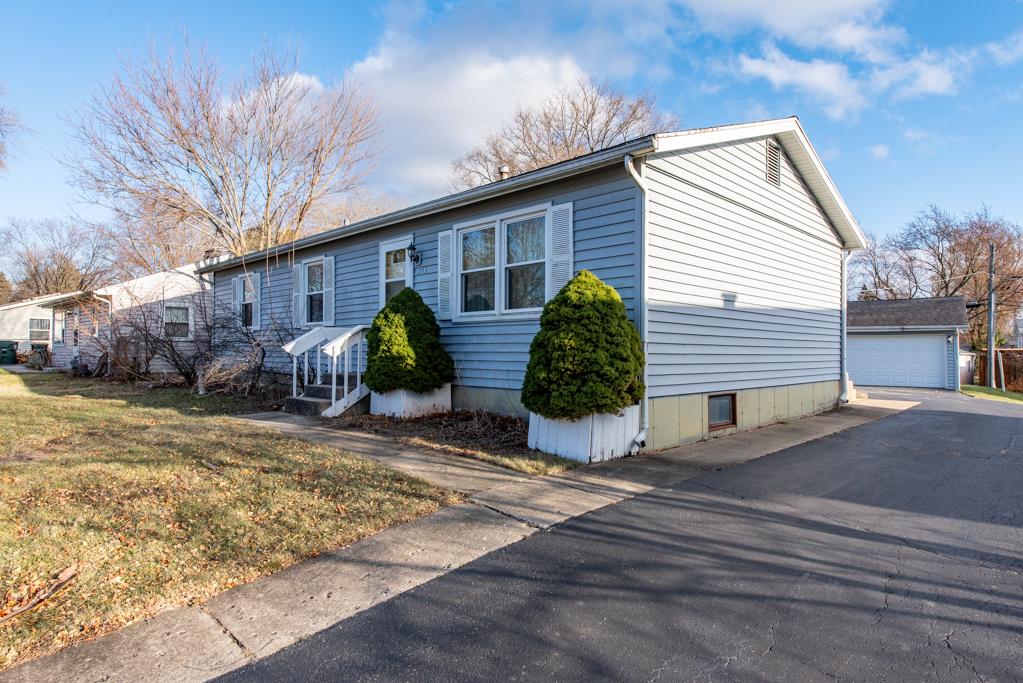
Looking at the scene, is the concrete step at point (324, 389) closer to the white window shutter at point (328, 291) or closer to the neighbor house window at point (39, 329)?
the white window shutter at point (328, 291)

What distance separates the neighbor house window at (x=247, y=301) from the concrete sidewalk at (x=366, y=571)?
29.5 ft

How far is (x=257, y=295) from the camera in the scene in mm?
14031

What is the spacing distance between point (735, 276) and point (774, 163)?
2.47m

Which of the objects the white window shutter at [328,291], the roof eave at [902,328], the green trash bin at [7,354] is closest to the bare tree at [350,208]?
the white window shutter at [328,291]

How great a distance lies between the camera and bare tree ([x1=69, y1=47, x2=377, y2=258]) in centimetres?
1745

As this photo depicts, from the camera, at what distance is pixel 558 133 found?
2909 centimetres

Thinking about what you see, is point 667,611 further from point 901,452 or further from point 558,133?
point 558,133

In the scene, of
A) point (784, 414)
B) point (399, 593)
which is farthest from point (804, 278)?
point (399, 593)

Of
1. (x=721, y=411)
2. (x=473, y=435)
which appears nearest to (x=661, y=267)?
(x=721, y=411)

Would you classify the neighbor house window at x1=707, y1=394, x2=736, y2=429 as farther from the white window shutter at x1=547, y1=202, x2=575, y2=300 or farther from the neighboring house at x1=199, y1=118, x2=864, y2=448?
the white window shutter at x1=547, y1=202, x2=575, y2=300

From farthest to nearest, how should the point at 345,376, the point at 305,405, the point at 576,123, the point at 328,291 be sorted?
1. the point at 576,123
2. the point at 328,291
3. the point at 305,405
4. the point at 345,376

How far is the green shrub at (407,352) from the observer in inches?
333

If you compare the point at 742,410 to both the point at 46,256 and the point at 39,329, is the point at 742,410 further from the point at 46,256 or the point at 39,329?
the point at 46,256

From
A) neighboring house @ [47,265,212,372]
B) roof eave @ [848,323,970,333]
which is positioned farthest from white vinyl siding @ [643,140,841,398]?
neighboring house @ [47,265,212,372]
